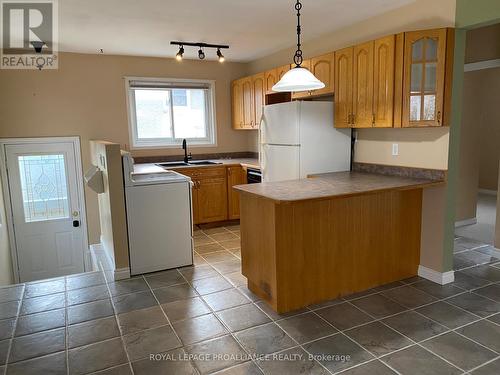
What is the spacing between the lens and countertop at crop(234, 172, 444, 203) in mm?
2680

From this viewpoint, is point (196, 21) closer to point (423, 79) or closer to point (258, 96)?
point (258, 96)

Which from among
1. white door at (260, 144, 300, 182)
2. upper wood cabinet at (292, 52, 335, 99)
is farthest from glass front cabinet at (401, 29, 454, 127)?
white door at (260, 144, 300, 182)

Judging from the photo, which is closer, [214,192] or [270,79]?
[270,79]

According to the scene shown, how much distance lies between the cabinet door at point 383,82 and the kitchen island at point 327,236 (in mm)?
555

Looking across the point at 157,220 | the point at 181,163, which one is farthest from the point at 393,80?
the point at 181,163

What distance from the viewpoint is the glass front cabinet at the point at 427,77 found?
2918mm

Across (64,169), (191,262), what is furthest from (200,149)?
(191,262)

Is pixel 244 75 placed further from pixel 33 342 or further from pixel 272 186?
pixel 33 342

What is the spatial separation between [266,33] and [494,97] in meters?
5.21

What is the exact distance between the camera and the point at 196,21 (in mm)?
3723

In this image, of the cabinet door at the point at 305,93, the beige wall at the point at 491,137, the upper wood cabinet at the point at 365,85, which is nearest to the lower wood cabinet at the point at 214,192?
the cabinet door at the point at 305,93

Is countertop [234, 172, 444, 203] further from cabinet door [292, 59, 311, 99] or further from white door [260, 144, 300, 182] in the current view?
cabinet door [292, 59, 311, 99]

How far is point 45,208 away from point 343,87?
4.22m

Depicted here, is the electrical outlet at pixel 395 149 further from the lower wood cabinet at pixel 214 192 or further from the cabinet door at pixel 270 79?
the lower wood cabinet at pixel 214 192
